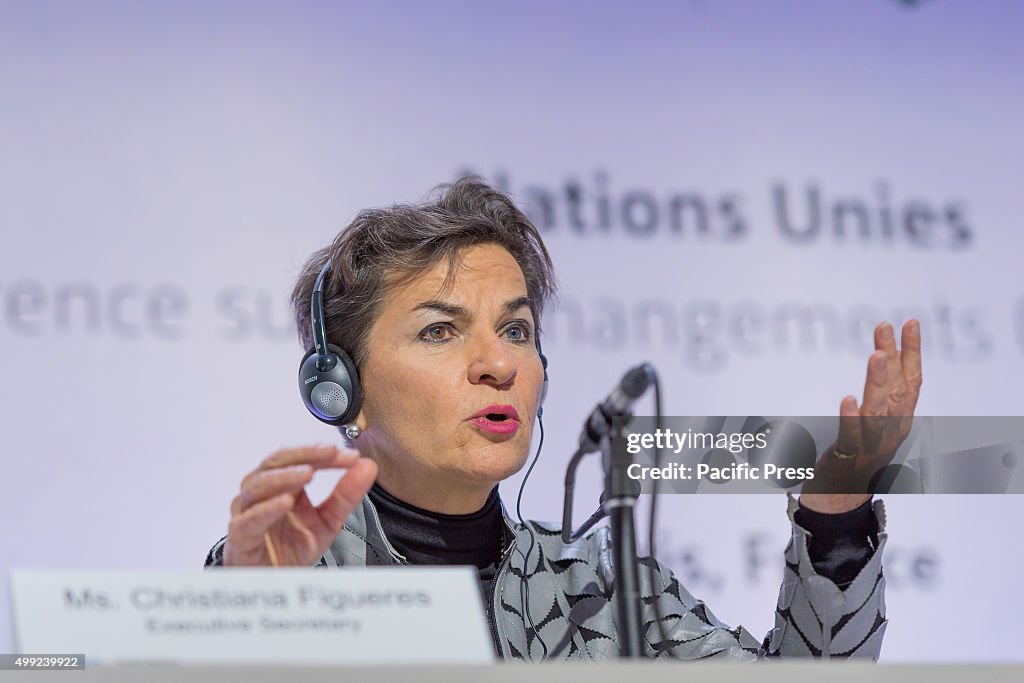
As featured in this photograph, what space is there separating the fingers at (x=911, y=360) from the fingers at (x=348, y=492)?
0.59m

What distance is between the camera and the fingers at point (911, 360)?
123cm

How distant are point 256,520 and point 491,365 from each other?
0.49 metres

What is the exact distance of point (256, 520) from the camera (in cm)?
113

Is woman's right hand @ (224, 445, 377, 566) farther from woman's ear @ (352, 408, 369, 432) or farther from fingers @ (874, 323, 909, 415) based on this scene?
fingers @ (874, 323, 909, 415)

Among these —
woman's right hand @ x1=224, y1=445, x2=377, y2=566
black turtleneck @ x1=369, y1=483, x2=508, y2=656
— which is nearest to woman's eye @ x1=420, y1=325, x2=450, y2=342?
black turtleneck @ x1=369, y1=483, x2=508, y2=656

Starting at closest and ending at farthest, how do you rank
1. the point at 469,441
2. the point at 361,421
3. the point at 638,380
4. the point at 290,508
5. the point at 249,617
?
the point at 249,617
the point at 638,380
the point at 290,508
the point at 469,441
the point at 361,421

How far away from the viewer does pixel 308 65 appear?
2.34 m

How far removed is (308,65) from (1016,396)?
171 centimetres

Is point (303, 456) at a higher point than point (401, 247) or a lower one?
lower

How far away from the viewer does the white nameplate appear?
2.67ft

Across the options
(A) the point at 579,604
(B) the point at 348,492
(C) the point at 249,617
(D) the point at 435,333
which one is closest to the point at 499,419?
(D) the point at 435,333

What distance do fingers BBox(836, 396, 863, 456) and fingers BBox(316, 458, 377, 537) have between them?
0.52 metres

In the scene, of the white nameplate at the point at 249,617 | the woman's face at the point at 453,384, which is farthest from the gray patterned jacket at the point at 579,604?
the white nameplate at the point at 249,617

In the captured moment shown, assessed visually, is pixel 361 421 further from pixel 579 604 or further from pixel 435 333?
pixel 579 604
